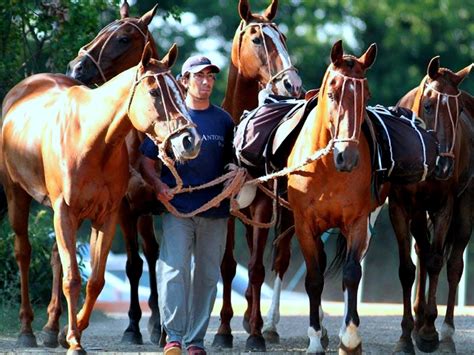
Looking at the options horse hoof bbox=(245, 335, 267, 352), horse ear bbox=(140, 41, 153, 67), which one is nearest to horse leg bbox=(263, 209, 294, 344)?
horse hoof bbox=(245, 335, 267, 352)

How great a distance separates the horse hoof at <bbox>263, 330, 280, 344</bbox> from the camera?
12906 millimetres

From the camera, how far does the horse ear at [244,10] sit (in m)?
12.8

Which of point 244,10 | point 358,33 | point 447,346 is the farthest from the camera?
point 358,33

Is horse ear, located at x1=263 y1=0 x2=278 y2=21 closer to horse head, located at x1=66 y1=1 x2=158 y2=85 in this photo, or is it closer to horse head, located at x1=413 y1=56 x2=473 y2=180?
horse head, located at x1=66 y1=1 x2=158 y2=85

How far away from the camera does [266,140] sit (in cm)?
1148

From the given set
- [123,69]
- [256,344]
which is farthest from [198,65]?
[256,344]

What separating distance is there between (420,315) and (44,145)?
3.73 meters

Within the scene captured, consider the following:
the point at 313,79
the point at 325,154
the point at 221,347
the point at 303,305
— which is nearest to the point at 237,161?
the point at 325,154

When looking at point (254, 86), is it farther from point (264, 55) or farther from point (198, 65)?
point (198, 65)

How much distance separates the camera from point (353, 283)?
1078cm

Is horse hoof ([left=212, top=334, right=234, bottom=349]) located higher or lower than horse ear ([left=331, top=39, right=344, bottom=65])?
lower

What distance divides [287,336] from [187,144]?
160 inches

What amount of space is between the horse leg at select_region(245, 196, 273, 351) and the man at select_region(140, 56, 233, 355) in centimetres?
110

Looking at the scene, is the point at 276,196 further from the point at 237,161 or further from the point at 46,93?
the point at 46,93
